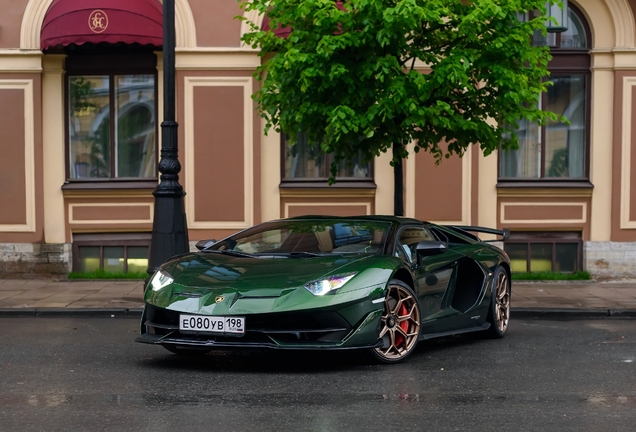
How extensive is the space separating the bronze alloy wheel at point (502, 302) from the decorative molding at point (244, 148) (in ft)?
24.2

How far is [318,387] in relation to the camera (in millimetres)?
7184

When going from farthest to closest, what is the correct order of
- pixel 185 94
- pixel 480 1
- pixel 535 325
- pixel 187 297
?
pixel 185 94 → pixel 480 1 → pixel 535 325 → pixel 187 297

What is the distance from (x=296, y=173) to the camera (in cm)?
1777

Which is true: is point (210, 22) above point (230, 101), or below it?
above

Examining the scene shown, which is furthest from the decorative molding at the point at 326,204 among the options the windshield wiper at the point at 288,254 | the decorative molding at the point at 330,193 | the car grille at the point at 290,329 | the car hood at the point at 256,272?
the car grille at the point at 290,329

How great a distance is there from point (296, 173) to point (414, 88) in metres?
5.15

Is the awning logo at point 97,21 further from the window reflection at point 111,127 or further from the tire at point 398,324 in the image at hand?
the tire at point 398,324

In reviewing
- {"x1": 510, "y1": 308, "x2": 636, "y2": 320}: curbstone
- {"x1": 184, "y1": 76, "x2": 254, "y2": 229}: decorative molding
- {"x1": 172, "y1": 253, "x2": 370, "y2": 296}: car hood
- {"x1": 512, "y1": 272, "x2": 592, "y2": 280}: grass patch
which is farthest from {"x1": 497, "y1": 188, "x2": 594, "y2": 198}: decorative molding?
{"x1": 172, "y1": 253, "x2": 370, "y2": 296}: car hood

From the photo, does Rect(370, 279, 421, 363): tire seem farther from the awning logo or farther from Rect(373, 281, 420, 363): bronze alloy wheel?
the awning logo

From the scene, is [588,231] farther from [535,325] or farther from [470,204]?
[535,325]

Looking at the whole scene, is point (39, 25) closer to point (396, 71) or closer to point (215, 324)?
point (396, 71)

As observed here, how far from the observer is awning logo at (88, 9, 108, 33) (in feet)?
52.9

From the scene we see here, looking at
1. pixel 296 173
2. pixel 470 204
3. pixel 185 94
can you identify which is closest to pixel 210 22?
pixel 185 94

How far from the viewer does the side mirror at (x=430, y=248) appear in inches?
352
